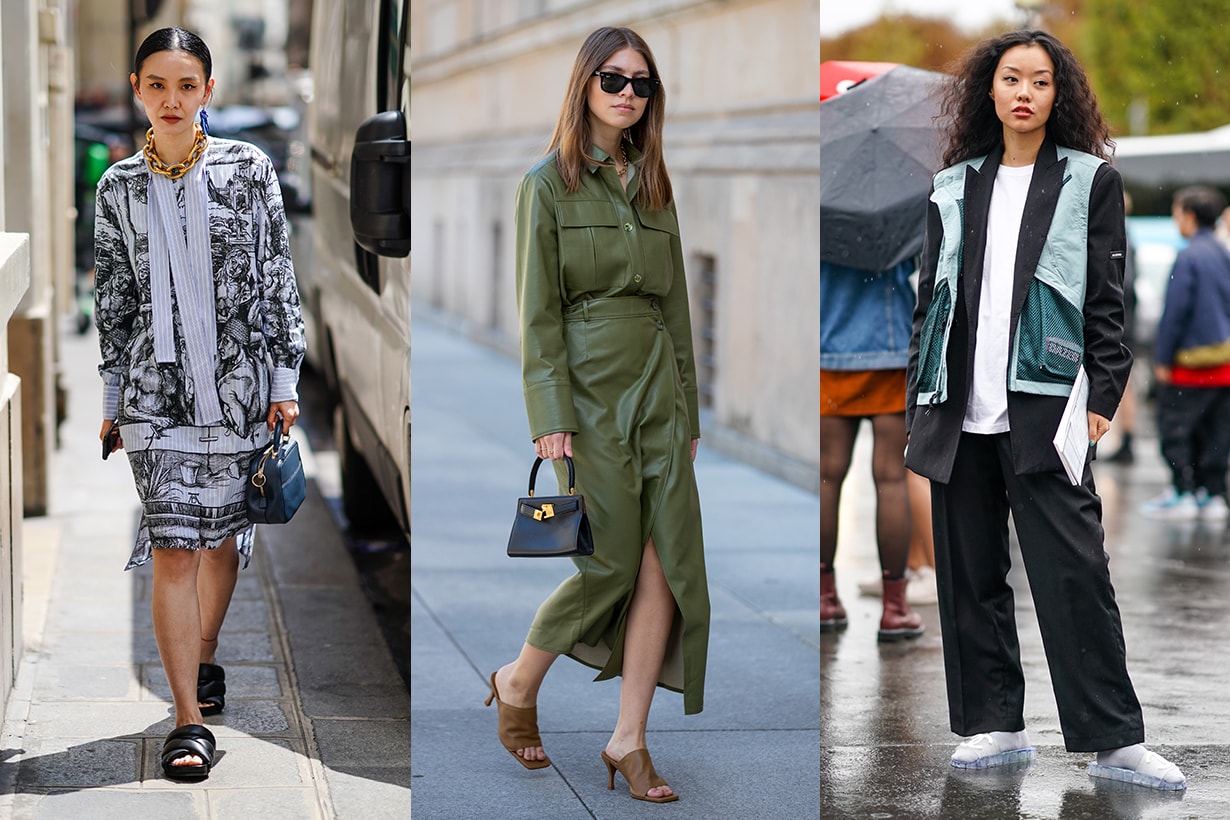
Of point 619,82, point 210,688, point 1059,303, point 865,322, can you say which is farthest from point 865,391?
point 210,688

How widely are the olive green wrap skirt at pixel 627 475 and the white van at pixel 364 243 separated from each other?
457 millimetres

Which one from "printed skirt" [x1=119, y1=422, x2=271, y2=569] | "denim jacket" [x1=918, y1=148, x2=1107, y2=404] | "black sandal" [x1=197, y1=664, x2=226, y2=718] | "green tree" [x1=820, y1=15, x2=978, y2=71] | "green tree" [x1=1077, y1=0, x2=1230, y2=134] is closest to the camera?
"printed skirt" [x1=119, y1=422, x2=271, y2=569]

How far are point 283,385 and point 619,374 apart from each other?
2.79 ft

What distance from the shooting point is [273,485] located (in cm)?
445

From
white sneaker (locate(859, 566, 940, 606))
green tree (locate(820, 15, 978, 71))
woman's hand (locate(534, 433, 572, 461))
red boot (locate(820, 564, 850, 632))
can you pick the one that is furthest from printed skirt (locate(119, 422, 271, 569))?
white sneaker (locate(859, 566, 940, 606))

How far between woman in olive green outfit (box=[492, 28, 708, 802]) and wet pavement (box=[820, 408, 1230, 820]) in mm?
650

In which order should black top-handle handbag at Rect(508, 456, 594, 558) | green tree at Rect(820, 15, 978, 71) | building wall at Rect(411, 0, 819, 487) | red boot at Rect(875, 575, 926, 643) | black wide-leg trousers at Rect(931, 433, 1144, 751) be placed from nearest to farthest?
black top-handle handbag at Rect(508, 456, 594, 558) → black wide-leg trousers at Rect(931, 433, 1144, 751) → green tree at Rect(820, 15, 978, 71) → red boot at Rect(875, 575, 926, 643) → building wall at Rect(411, 0, 819, 487)

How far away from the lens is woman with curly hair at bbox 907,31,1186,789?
14.9 ft

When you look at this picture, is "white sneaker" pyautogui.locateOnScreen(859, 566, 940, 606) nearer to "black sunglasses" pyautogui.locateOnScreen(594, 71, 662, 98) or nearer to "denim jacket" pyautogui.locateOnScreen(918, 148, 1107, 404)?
"denim jacket" pyautogui.locateOnScreen(918, 148, 1107, 404)

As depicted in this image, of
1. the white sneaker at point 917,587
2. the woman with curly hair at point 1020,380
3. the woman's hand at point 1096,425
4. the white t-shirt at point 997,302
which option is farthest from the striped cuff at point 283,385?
the white sneaker at point 917,587

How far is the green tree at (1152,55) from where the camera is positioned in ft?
86.1

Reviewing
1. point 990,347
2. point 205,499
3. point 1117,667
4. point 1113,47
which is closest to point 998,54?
point 990,347

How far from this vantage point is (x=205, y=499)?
4461 mm

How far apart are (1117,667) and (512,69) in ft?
47.6
